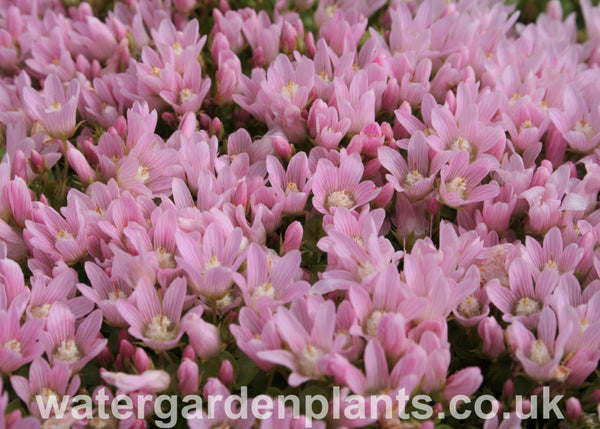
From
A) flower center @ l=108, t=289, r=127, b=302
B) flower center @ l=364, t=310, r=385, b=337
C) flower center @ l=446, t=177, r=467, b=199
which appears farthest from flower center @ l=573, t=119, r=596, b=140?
flower center @ l=108, t=289, r=127, b=302

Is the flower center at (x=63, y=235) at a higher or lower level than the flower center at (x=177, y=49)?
lower

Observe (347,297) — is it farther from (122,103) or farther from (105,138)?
(122,103)

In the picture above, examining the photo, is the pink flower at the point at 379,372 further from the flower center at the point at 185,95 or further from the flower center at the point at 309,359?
the flower center at the point at 185,95

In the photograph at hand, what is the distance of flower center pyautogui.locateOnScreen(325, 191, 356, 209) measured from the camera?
210 centimetres

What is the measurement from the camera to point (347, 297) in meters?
→ 1.81

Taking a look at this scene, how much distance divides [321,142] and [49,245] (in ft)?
3.12

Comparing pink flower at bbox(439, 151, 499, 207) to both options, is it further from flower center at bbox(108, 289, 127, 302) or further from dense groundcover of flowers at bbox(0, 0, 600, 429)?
flower center at bbox(108, 289, 127, 302)

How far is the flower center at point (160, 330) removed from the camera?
175 cm

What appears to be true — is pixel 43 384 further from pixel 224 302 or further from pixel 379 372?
pixel 379 372

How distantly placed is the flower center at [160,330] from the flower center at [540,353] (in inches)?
38.3

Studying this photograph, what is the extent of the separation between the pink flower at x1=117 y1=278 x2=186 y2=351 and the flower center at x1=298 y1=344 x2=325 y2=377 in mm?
341

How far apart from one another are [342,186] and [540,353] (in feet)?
2.64

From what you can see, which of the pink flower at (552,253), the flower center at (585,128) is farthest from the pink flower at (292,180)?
the flower center at (585,128)

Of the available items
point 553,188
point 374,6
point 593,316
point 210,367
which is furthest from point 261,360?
point 374,6
